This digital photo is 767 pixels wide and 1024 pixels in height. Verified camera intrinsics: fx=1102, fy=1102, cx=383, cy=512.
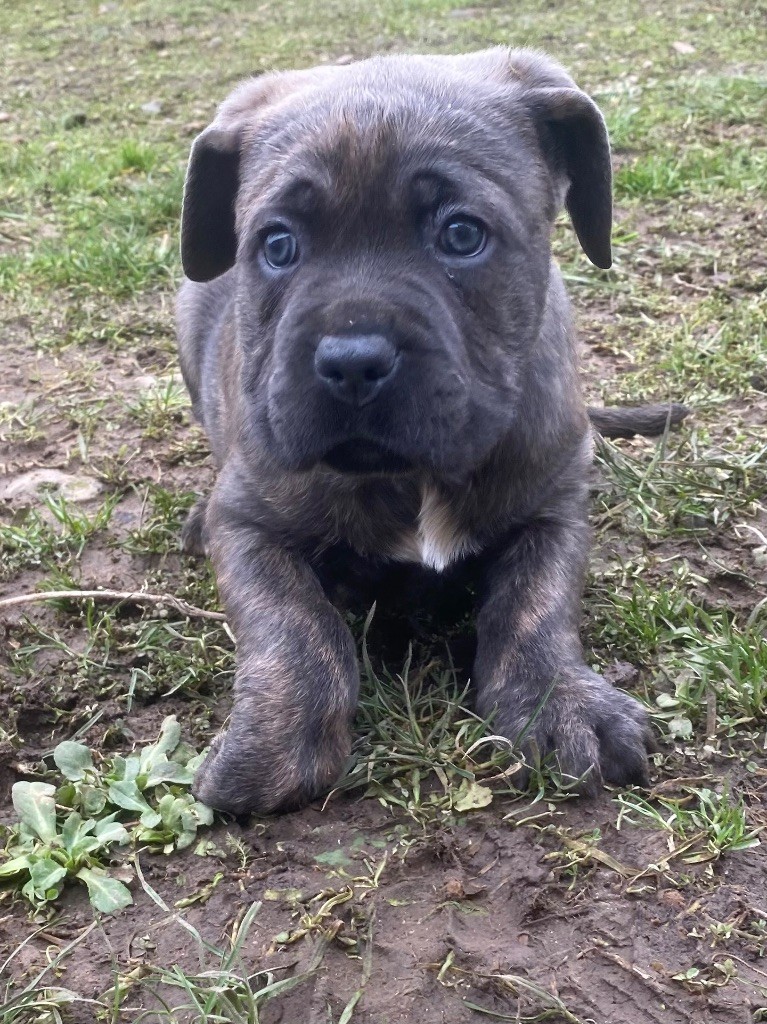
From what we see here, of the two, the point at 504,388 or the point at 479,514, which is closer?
the point at 504,388

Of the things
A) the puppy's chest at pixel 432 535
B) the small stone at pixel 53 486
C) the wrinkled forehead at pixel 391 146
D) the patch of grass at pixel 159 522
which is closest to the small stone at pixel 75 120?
the small stone at pixel 53 486

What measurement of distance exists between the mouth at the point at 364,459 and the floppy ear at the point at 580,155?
1.18m

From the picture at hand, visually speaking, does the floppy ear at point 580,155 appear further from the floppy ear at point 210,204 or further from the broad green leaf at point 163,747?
the broad green leaf at point 163,747

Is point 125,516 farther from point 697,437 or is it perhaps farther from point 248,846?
point 697,437

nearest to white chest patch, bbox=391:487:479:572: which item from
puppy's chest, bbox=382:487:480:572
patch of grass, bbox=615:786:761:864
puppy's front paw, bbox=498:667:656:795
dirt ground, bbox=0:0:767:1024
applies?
puppy's chest, bbox=382:487:480:572

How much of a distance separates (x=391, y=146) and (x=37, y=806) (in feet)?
6.24

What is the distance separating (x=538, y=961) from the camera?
2.28 metres

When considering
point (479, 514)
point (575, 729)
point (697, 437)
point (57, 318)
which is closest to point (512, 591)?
point (479, 514)

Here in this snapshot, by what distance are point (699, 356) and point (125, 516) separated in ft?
8.38

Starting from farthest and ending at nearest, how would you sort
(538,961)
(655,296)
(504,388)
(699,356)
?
(655,296), (699,356), (504,388), (538,961)

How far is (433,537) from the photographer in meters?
3.26

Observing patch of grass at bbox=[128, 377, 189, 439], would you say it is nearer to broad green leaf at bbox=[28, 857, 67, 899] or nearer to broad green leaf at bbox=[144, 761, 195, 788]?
broad green leaf at bbox=[144, 761, 195, 788]

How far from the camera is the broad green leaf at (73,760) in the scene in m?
2.85

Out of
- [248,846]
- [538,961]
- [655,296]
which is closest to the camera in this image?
[538,961]
